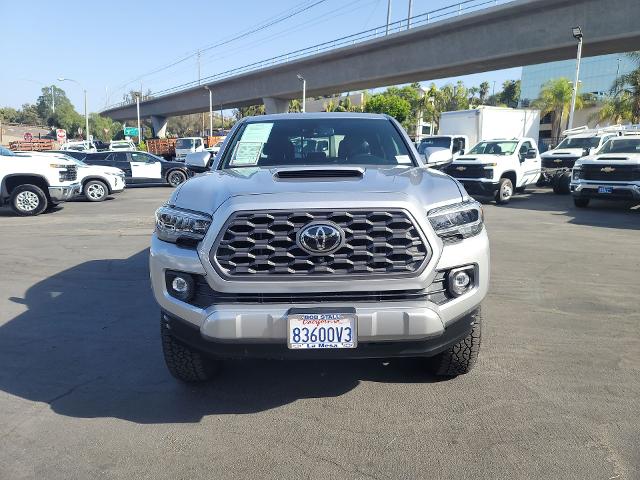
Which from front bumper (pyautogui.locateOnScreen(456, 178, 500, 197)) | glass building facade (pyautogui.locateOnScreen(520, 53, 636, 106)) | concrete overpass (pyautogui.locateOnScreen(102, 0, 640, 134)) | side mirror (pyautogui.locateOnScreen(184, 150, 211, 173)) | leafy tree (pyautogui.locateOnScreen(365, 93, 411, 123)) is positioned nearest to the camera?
side mirror (pyautogui.locateOnScreen(184, 150, 211, 173))

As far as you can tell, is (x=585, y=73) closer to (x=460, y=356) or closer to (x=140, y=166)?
(x=140, y=166)

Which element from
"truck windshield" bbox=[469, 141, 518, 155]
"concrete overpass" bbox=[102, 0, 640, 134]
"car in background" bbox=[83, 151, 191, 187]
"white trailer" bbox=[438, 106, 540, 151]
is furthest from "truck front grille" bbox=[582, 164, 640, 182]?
"car in background" bbox=[83, 151, 191, 187]

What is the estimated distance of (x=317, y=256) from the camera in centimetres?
294

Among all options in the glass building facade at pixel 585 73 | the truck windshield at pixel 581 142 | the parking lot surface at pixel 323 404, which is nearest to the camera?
the parking lot surface at pixel 323 404

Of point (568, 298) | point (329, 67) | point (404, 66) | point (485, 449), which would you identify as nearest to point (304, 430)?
point (485, 449)

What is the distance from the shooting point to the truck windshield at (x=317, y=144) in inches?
175

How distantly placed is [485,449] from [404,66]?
3146cm

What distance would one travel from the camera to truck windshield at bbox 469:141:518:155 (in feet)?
53.6

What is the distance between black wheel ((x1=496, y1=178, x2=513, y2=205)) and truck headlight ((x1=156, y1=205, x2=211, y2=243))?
13.5m

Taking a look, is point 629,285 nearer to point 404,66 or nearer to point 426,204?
point 426,204

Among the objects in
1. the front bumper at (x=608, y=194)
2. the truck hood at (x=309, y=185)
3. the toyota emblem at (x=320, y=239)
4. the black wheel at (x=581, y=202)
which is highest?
the truck hood at (x=309, y=185)

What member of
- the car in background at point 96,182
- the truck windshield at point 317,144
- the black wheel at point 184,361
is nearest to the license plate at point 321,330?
the black wheel at point 184,361

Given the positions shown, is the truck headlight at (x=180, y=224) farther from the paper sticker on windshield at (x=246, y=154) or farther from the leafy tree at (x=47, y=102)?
the leafy tree at (x=47, y=102)

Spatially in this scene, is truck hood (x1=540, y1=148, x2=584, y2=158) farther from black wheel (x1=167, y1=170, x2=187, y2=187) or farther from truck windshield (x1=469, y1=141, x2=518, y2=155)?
black wheel (x1=167, y1=170, x2=187, y2=187)
